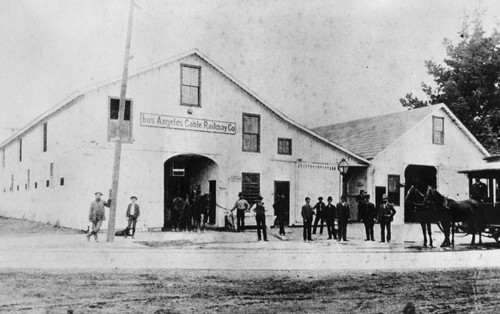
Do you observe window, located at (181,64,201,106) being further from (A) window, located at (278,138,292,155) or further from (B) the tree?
(B) the tree

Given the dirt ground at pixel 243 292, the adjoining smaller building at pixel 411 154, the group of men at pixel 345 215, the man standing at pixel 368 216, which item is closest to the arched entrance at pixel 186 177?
the group of men at pixel 345 215

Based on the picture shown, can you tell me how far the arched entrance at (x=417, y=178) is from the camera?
99.9ft

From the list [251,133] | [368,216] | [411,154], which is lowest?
[368,216]

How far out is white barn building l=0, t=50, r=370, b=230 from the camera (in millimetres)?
20422

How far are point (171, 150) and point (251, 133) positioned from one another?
3.99 meters

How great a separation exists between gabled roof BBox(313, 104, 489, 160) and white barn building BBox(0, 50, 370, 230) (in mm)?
2558

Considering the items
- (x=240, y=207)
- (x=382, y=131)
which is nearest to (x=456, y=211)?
(x=240, y=207)

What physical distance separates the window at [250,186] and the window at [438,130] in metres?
11.3

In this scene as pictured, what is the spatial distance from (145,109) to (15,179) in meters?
11.7

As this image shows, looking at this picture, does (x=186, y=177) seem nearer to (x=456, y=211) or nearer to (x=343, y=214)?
(x=343, y=214)

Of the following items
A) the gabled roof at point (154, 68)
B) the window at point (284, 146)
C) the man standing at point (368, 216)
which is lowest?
the man standing at point (368, 216)

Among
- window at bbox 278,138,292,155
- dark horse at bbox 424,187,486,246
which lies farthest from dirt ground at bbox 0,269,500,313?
window at bbox 278,138,292,155

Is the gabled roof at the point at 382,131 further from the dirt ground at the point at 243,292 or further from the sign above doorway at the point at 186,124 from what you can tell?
the dirt ground at the point at 243,292

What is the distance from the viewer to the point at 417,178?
104ft
